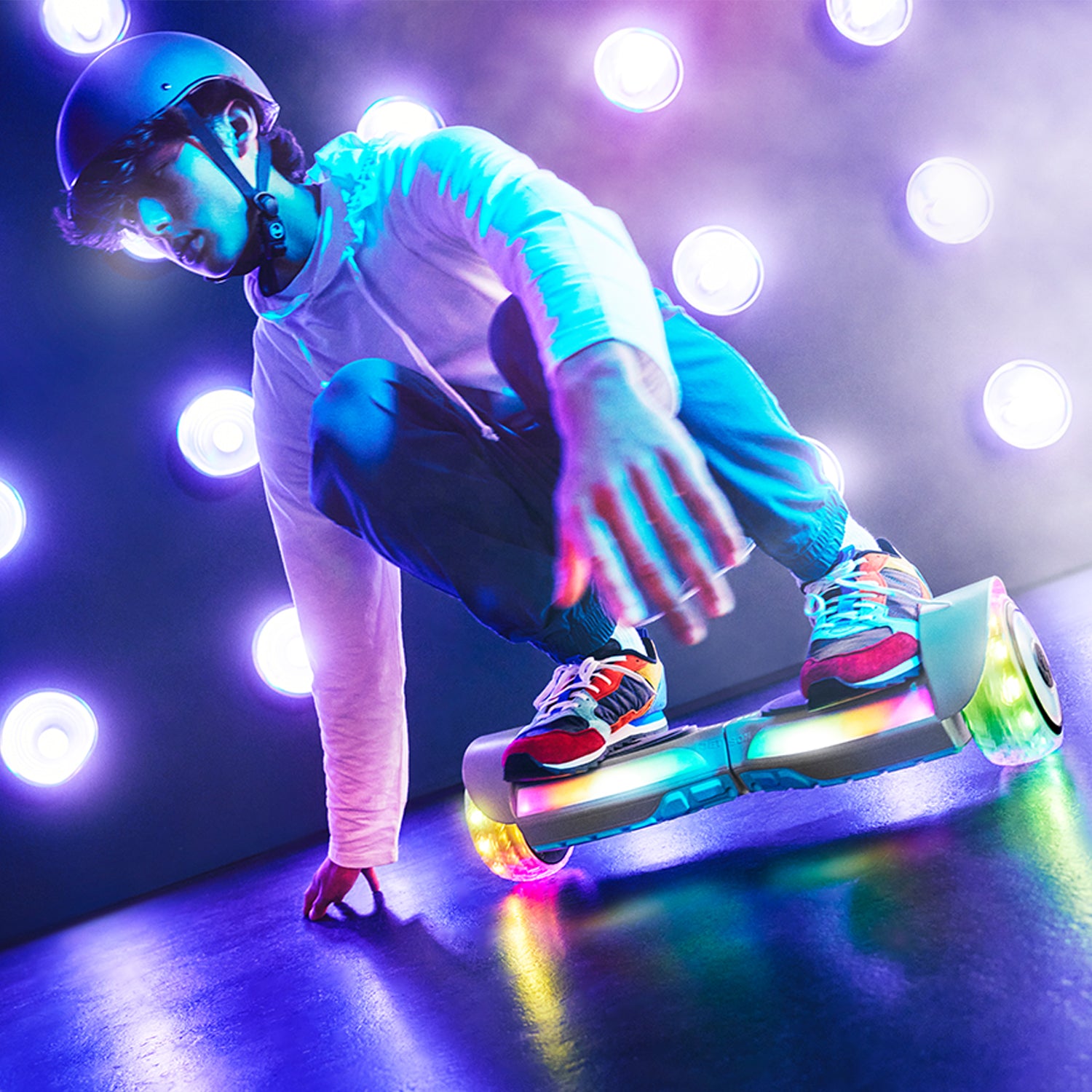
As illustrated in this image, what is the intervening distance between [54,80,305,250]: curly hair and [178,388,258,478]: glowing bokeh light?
20.4 inches

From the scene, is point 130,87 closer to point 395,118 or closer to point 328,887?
point 395,118

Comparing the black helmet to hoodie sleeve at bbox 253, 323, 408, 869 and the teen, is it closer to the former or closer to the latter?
the teen

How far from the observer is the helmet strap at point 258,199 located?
1.08 meters

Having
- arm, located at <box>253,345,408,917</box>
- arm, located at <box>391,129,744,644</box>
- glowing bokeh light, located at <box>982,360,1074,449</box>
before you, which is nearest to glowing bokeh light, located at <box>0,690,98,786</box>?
arm, located at <box>253,345,408,917</box>

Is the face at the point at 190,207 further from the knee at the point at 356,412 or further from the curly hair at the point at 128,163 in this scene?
the knee at the point at 356,412

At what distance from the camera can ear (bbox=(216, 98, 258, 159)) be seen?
111 cm

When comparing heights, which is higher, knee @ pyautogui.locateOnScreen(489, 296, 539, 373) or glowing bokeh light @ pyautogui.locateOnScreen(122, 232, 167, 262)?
glowing bokeh light @ pyautogui.locateOnScreen(122, 232, 167, 262)

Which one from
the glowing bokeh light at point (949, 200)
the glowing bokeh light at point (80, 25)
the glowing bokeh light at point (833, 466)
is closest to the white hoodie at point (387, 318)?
the glowing bokeh light at point (80, 25)

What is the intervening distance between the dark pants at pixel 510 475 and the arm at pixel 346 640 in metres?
0.15

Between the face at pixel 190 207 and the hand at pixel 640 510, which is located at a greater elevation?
the face at pixel 190 207

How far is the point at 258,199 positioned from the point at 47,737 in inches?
42.6

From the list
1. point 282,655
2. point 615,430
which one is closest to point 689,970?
point 615,430

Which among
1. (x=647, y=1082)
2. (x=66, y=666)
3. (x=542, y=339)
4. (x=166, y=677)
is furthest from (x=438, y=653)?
(x=647, y=1082)

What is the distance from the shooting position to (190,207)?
108 centimetres
